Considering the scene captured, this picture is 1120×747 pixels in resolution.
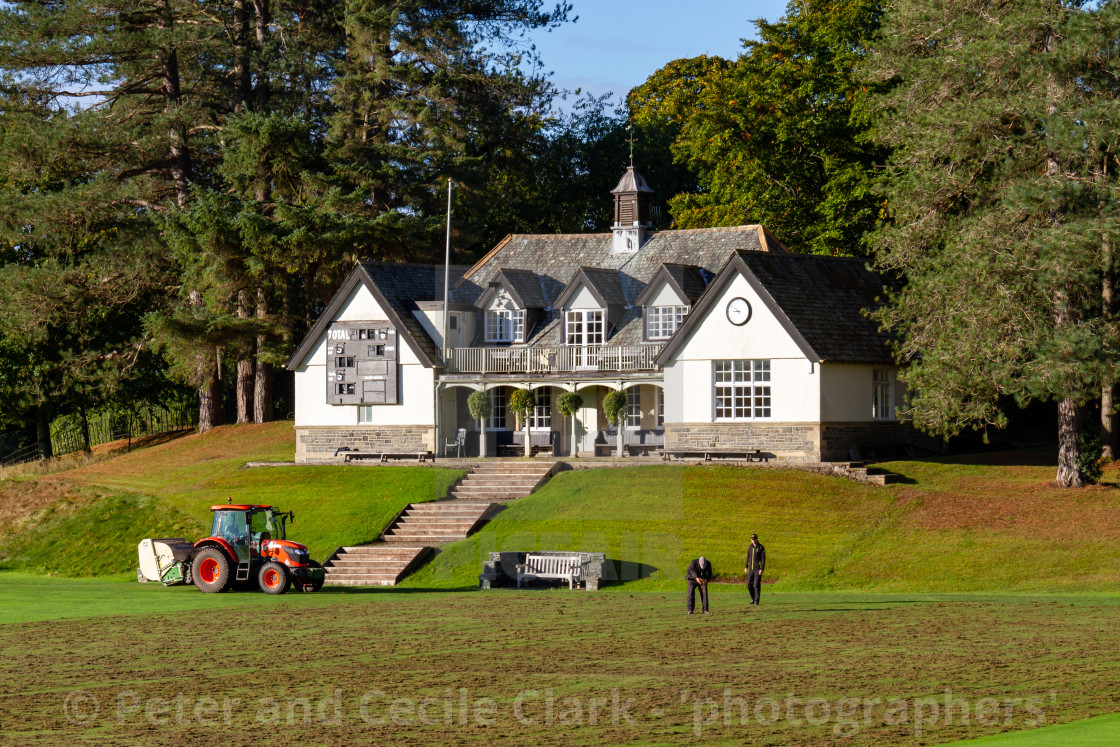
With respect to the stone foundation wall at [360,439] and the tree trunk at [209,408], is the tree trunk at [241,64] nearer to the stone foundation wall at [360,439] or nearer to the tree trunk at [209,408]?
the tree trunk at [209,408]

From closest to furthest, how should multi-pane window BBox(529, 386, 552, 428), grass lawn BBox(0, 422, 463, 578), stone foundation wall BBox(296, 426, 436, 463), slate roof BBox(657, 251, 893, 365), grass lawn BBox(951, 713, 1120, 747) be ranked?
grass lawn BBox(951, 713, 1120, 747) → grass lawn BBox(0, 422, 463, 578) → slate roof BBox(657, 251, 893, 365) → stone foundation wall BBox(296, 426, 436, 463) → multi-pane window BBox(529, 386, 552, 428)

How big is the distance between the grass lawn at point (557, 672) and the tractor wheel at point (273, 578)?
1.78 metres

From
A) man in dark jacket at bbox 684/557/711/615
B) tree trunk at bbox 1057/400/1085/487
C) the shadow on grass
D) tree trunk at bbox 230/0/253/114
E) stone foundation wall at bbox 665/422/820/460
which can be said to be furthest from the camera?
tree trunk at bbox 230/0/253/114

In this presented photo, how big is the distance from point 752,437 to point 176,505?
1677 cm

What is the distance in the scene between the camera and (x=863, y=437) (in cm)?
3881

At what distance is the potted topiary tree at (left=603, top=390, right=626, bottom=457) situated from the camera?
132 feet

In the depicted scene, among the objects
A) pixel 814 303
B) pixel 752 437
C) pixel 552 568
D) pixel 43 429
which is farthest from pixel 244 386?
pixel 552 568

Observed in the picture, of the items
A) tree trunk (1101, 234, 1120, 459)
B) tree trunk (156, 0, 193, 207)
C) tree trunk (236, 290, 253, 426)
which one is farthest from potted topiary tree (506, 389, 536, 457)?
tree trunk (156, 0, 193, 207)

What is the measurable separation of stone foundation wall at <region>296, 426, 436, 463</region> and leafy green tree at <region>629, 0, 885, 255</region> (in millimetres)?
14036

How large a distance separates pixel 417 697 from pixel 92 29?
4337 cm

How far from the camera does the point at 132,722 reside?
44.6ft

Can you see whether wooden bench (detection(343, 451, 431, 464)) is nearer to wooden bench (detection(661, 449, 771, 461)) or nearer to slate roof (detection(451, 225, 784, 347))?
slate roof (detection(451, 225, 784, 347))

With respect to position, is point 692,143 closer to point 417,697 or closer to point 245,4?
point 245,4

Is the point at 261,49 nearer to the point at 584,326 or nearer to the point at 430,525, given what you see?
the point at 584,326
